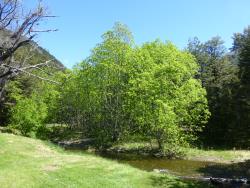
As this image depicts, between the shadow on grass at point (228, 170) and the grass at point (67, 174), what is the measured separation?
769cm

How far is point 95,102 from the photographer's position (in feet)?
164

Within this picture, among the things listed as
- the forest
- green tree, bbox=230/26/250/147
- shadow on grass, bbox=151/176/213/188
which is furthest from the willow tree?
shadow on grass, bbox=151/176/213/188

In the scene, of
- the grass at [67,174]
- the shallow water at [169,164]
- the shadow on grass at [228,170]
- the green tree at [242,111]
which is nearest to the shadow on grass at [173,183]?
the grass at [67,174]

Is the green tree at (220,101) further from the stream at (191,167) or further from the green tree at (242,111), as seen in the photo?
the stream at (191,167)

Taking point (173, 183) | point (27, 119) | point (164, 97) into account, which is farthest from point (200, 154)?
point (27, 119)

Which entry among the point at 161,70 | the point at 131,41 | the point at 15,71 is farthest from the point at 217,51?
the point at 15,71

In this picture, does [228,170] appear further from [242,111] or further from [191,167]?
[242,111]

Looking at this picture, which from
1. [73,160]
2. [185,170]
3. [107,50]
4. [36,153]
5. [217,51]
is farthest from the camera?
[217,51]

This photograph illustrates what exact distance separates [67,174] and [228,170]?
1546 centimetres

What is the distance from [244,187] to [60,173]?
31.7ft

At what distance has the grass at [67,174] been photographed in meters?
17.2

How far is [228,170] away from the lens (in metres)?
29.6

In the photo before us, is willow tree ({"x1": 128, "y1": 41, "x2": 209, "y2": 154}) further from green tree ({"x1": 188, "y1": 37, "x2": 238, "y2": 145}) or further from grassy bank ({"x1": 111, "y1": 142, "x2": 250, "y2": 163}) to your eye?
green tree ({"x1": 188, "y1": 37, "x2": 238, "y2": 145})

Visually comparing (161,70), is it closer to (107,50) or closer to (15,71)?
(107,50)
